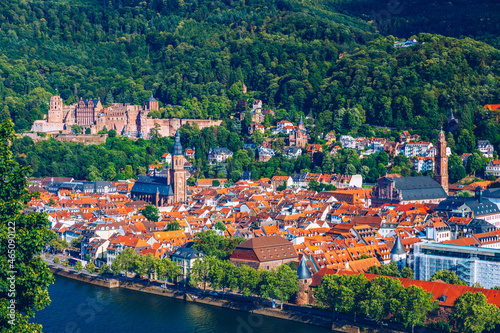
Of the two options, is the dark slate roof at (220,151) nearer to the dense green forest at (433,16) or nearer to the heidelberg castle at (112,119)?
the heidelberg castle at (112,119)

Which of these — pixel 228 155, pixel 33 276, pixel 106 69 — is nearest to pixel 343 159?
pixel 228 155

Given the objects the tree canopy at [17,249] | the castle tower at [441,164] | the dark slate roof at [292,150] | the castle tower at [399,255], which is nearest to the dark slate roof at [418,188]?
the castle tower at [441,164]

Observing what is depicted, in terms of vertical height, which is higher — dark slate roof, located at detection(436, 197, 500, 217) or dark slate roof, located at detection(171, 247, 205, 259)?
dark slate roof, located at detection(436, 197, 500, 217)

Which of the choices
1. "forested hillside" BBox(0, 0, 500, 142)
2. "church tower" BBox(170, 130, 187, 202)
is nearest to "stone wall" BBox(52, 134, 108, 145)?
"forested hillside" BBox(0, 0, 500, 142)

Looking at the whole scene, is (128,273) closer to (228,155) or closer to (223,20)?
(228,155)

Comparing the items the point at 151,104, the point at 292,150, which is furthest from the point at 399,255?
the point at 151,104

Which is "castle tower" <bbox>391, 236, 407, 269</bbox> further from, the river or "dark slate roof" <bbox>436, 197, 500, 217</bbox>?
"dark slate roof" <bbox>436, 197, 500, 217</bbox>

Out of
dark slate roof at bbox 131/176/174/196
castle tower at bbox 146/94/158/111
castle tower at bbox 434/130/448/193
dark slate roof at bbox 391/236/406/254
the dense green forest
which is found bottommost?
dark slate roof at bbox 391/236/406/254
